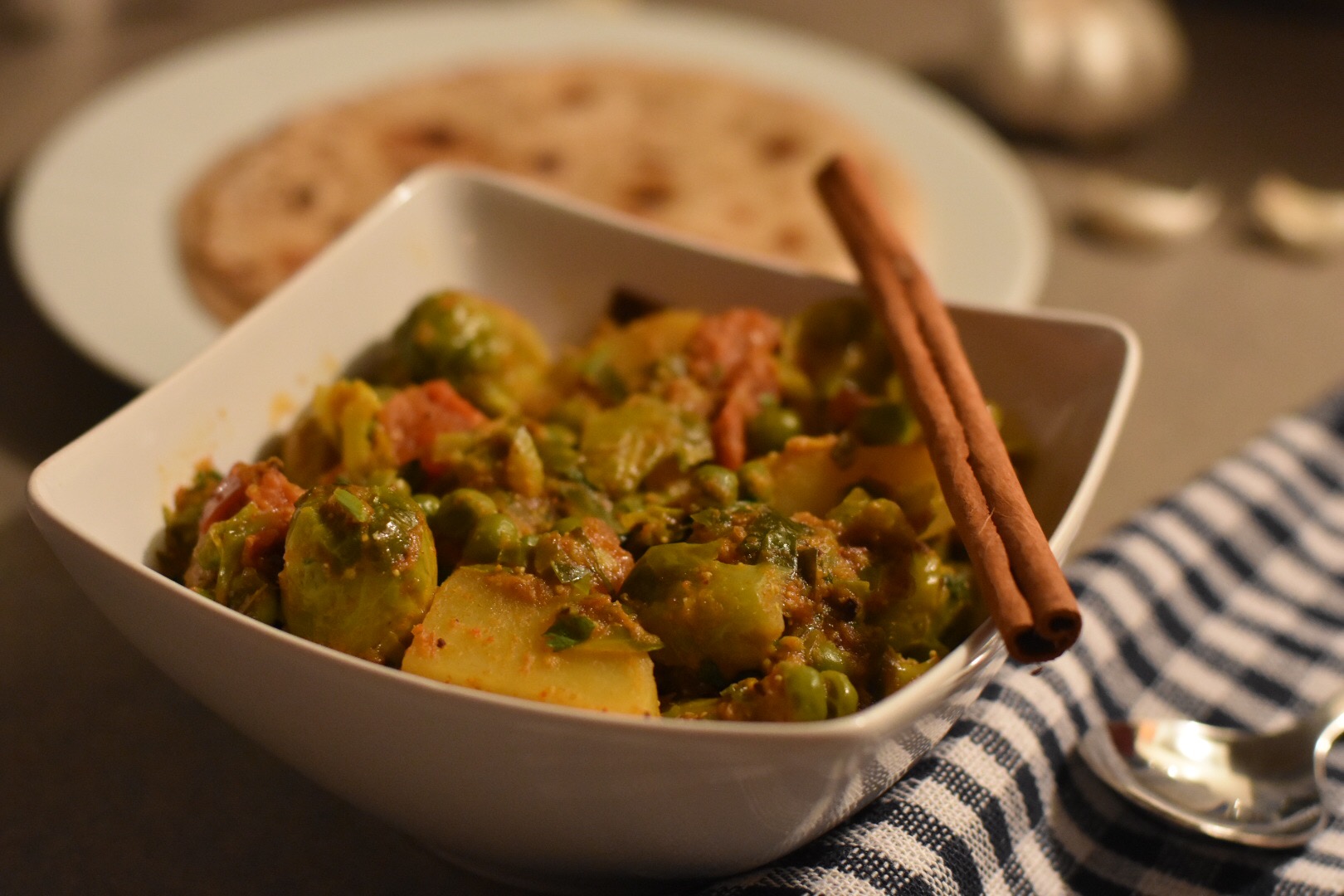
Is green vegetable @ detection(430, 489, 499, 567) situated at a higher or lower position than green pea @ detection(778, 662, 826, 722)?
higher

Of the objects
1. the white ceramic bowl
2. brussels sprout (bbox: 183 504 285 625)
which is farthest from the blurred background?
brussels sprout (bbox: 183 504 285 625)

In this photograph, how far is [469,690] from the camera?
4.66ft

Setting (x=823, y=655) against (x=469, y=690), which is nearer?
(x=469, y=690)

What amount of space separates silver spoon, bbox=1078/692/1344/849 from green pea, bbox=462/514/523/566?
42.4 inches

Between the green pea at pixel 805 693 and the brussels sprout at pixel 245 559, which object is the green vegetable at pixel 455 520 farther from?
the green pea at pixel 805 693

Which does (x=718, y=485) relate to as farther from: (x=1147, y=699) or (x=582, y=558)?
(x=1147, y=699)

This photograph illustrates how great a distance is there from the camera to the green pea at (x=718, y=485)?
1905 millimetres

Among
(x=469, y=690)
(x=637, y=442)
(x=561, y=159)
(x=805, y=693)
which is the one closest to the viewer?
(x=469, y=690)

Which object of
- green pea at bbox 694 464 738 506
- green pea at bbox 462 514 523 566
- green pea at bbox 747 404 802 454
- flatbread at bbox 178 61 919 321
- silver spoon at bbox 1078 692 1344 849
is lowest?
silver spoon at bbox 1078 692 1344 849

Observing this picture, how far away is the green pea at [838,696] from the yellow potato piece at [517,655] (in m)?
0.23

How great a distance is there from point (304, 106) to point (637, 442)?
2.43 m

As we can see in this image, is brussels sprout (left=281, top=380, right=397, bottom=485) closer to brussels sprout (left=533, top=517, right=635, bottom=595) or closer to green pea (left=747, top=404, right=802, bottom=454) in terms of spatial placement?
brussels sprout (left=533, top=517, right=635, bottom=595)

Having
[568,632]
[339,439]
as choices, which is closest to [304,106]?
[339,439]

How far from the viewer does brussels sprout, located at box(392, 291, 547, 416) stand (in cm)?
221
